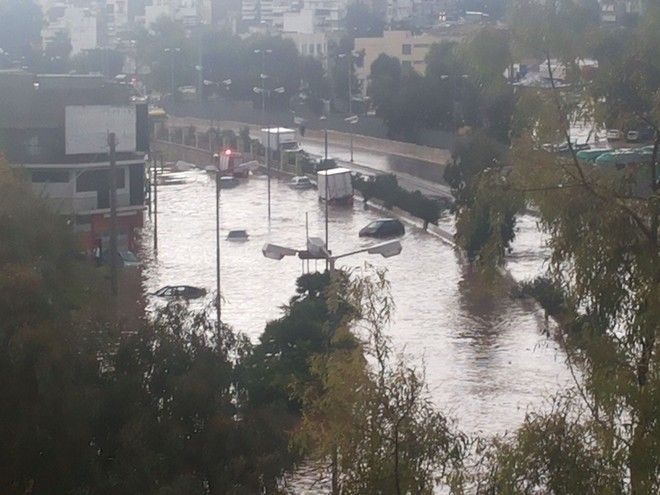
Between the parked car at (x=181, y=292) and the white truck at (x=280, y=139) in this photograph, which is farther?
the white truck at (x=280, y=139)

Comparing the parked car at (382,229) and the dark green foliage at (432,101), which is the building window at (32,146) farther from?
the dark green foliage at (432,101)

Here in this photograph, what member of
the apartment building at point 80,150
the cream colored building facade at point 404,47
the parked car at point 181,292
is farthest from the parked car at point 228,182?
the cream colored building facade at point 404,47

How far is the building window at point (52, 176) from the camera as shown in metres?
14.3

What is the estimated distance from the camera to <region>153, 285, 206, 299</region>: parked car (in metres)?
12.5

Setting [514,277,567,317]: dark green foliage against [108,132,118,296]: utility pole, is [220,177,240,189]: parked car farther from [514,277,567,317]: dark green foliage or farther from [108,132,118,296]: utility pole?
[514,277,567,317]: dark green foliage

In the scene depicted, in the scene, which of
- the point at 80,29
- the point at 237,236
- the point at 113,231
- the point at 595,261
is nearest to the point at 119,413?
the point at 595,261

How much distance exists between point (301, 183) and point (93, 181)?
7.90 m

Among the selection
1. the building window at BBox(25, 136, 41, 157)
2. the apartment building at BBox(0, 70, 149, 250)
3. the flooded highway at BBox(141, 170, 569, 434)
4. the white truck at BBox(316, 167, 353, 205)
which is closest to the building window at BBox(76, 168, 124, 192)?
the apartment building at BBox(0, 70, 149, 250)

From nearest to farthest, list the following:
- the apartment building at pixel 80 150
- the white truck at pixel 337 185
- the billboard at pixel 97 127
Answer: the apartment building at pixel 80 150, the billboard at pixel 97 127, the white truck at pixel 337 185

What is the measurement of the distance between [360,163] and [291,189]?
3830 millimetres

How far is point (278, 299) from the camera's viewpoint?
1257 cm

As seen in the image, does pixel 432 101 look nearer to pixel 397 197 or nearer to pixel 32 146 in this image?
pixel 397 197

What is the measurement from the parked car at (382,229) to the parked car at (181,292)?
416 cm

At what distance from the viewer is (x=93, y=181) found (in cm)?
1444
